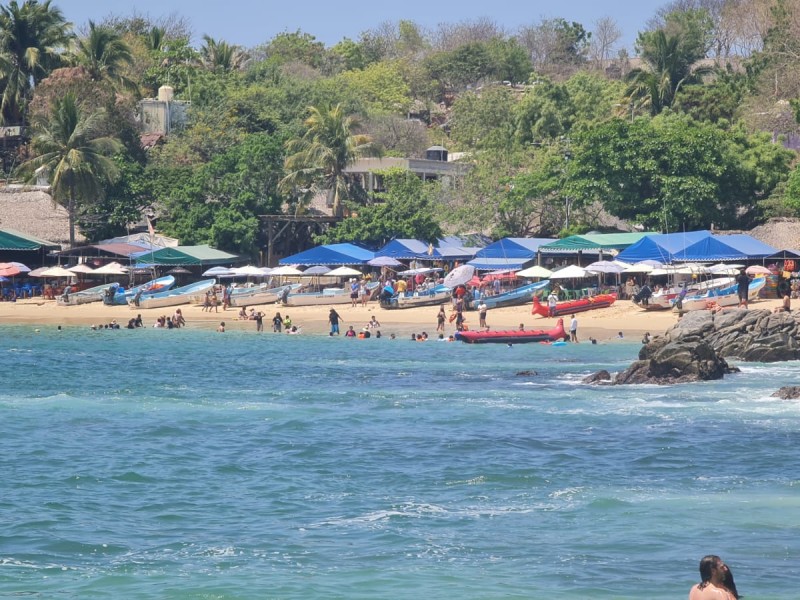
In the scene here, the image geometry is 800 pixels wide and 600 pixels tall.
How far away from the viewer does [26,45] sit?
73.7m

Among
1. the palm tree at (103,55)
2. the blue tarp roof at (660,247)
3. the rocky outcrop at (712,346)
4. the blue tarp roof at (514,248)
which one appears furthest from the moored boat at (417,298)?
the palm tree at (103,55)

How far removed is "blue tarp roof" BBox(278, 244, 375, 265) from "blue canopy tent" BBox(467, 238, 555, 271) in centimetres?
496

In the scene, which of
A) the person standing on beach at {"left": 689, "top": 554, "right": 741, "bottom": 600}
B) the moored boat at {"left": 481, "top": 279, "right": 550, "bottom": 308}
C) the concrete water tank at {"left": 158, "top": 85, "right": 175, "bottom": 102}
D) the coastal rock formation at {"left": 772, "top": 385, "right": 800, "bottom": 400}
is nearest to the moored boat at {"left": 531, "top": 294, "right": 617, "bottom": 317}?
the moored boat at {"left": 481, "top": 279, "right": 550, "bottom": 308}

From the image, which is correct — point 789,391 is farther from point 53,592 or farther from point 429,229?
point 429,229

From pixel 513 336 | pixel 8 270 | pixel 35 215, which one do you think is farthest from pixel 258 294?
pixel 513 336

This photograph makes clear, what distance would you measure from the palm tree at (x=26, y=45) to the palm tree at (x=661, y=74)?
3410 cm

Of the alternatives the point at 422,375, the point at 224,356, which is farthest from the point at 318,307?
the point at 422,375

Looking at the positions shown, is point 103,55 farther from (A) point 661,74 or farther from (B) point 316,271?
(A) point 661,74

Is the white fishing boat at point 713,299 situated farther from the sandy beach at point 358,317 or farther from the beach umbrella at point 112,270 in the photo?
the beach umbrella at point 112,270

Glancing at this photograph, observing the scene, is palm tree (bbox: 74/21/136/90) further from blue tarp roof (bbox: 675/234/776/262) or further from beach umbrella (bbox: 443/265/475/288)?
blue tarp roof (bbox: 675/234/776/262)

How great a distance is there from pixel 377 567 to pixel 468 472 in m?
5.73

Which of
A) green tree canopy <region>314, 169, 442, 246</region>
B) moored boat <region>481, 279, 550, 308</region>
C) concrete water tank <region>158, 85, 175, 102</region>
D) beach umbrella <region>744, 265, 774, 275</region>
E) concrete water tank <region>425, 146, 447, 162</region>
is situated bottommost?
moored boat <region>481, 279, 550, 308</region>

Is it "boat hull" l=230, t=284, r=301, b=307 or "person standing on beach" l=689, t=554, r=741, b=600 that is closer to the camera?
"person standing on beach" l=689, t=554, r=741, b=600

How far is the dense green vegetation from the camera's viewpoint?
5503cm
